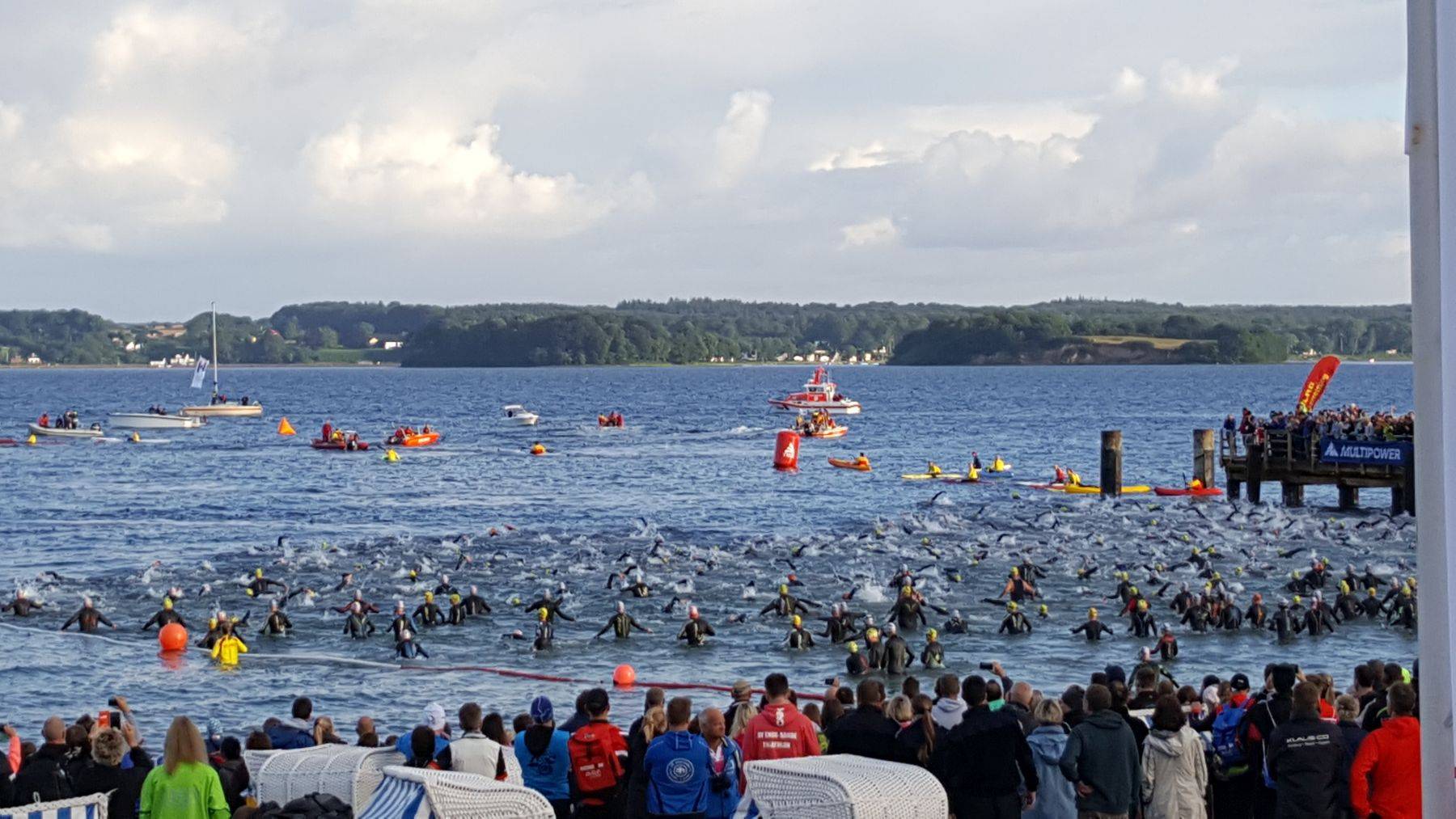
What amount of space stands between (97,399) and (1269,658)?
182m

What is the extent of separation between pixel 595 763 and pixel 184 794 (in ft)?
8.92

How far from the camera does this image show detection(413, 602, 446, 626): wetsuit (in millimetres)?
32719

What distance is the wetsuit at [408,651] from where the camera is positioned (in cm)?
2947

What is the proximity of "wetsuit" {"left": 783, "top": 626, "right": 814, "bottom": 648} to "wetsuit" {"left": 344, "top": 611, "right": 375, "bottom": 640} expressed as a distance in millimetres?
8796

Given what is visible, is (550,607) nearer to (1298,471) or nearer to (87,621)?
(87,621)

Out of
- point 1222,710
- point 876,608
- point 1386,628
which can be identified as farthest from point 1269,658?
point 1222,710

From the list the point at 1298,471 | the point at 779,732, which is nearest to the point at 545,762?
the point at 779,732

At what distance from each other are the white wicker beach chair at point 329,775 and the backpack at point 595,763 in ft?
3.86

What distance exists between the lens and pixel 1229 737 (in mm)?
10992

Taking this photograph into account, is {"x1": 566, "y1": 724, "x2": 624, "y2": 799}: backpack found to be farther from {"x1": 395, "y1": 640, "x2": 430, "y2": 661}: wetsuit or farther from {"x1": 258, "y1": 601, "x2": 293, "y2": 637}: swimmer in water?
{"x1": 258, "y1": 601, "x2": 293, "y2": 637}: swimmer in water

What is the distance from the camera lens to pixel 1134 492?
65.0m

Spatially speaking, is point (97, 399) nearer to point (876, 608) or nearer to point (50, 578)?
point (50, 578)

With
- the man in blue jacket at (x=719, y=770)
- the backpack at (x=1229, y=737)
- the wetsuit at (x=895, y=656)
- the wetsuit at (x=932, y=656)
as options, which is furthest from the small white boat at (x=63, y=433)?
the backpack at (x=1229, y=737)

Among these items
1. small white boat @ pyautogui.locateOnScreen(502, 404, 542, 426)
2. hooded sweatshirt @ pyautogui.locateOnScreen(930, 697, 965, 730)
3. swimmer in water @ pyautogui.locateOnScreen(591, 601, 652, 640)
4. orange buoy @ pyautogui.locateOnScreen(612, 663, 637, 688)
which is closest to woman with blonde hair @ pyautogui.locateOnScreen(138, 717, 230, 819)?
hooded sweatshirt @ pyautogui.locateOnScreen(930, 697, 965, 730)
